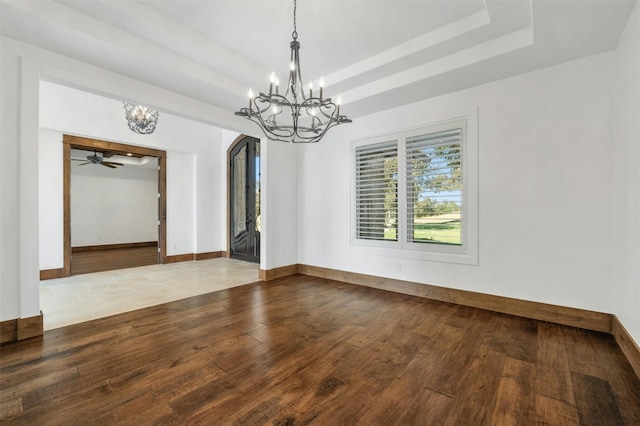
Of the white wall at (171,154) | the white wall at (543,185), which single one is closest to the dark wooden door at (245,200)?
the white wall at (171,154)

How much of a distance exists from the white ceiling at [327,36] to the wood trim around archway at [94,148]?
10.8ft

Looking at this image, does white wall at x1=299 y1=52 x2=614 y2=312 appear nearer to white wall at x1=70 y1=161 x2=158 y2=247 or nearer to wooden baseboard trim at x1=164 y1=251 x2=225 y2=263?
wooden baseboard trim at x1=164 y1=251 x2=225 y2=263

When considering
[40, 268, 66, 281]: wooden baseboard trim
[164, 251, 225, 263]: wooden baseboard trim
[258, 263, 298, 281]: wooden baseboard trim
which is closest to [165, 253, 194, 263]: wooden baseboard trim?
[164, 251, 225, 263]: wooden baseboard trim

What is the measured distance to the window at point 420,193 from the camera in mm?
3586

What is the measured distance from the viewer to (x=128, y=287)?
14.6ft

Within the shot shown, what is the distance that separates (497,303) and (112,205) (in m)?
11.3

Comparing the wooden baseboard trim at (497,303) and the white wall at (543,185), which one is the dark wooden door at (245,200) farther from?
the white wall at (543,185)

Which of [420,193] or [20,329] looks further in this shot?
[420,193]

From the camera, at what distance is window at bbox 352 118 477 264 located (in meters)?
3.59

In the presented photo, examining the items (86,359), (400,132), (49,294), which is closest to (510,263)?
(400,132)

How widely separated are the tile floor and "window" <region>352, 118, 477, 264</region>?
2.55 m

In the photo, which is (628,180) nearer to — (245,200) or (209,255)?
(245,200)

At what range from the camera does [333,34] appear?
2934 millimetres

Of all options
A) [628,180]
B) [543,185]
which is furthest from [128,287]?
[628,180]
